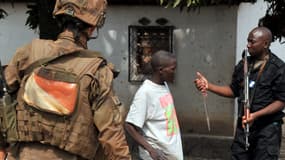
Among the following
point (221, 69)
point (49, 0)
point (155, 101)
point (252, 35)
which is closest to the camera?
point (155, 101)

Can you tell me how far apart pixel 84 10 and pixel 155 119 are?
1.27 metres

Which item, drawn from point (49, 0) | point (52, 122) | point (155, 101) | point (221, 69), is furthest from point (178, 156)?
point (221, 69)

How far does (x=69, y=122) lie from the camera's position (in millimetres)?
2439

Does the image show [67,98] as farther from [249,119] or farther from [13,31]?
[13,31]

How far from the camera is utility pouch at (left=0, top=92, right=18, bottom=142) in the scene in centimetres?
250

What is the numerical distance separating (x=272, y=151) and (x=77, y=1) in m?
2.51

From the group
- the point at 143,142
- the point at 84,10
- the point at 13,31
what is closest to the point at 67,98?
the point at 84,10

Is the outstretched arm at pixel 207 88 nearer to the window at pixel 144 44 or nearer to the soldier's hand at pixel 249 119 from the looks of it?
the soldier's hand at pixel 249 119

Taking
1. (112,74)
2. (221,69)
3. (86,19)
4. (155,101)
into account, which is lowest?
(221,69)

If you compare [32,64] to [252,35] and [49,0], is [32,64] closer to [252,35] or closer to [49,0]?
[252,35]

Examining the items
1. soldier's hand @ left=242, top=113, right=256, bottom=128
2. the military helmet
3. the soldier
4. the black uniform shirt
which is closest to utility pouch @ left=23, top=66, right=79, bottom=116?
the soldier

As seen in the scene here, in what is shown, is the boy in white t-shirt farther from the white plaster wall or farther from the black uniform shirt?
the white plaster wall

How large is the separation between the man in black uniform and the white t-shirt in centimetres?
85

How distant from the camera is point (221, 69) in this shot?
7.81 metres
